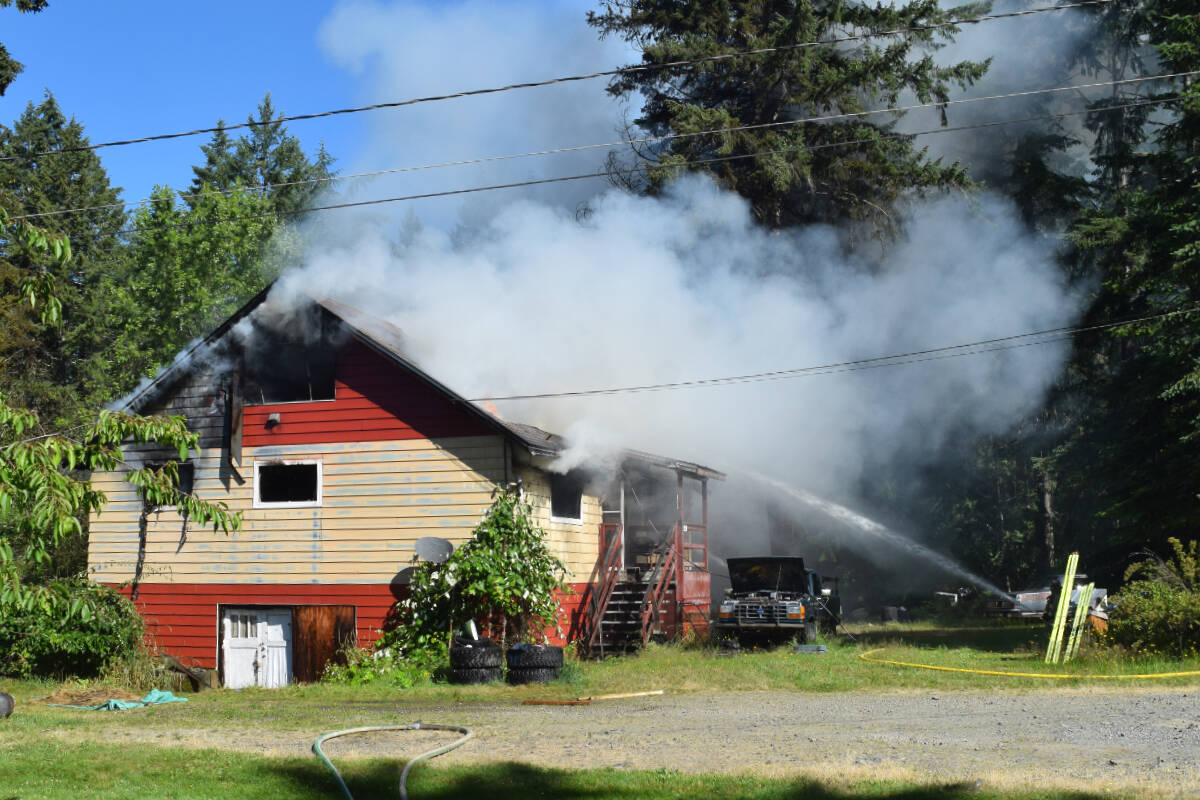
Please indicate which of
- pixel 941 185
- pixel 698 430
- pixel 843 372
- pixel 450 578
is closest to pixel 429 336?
pixel 450 578

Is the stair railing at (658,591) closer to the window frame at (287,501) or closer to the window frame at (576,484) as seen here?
the window frame at (576,484)

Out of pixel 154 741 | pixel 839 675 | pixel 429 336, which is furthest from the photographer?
pixel 429 336

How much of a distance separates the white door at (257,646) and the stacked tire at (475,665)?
4340 mm

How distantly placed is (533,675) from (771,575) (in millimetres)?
8613

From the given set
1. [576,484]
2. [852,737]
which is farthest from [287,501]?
[852,737]

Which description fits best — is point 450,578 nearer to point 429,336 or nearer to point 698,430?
point 429,336

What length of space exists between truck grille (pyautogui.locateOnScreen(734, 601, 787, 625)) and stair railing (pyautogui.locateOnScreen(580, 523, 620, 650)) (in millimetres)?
2506

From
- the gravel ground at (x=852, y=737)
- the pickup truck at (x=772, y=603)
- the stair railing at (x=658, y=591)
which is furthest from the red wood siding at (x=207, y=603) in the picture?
the pickup truck at (x=772, y=603)

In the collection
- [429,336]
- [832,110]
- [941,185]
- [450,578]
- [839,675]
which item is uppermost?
[832,110]

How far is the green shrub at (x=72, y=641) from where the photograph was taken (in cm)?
1800

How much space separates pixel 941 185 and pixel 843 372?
20.0ft

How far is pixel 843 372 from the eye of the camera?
1281 inches

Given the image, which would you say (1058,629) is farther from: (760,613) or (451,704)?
(451,704)

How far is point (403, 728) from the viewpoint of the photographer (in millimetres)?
11414
